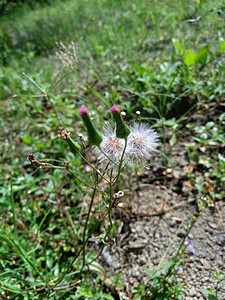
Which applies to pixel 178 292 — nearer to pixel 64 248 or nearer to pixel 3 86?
pixel 64 248

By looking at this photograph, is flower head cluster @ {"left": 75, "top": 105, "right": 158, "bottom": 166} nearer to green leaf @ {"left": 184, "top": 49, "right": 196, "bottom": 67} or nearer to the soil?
the soil

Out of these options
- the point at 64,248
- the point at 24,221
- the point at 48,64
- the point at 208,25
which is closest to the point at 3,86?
the point at 48,64

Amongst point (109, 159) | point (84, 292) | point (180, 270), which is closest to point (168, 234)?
point (180, 270)

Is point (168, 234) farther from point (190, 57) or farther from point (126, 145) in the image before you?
point (190, 57)

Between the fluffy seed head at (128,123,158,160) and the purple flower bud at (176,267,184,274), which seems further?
the purple flower bud at (176,267,184,274)

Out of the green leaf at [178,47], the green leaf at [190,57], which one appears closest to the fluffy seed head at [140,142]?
the green leaf at [190,57]

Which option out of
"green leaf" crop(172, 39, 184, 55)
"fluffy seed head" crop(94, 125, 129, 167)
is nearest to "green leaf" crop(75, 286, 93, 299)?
"fluffy seed head" crop(94, 125, 129, 167)

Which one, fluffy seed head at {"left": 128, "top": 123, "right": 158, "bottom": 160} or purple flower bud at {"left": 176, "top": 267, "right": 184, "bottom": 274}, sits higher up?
fluffy seed head at {"left": 128, "top": 123, "right": 158, "bottom": 160}

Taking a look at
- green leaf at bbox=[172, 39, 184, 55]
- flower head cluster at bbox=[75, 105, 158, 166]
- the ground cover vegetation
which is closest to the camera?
flower head cluster at bbox=[75, 105, 158, 166]
